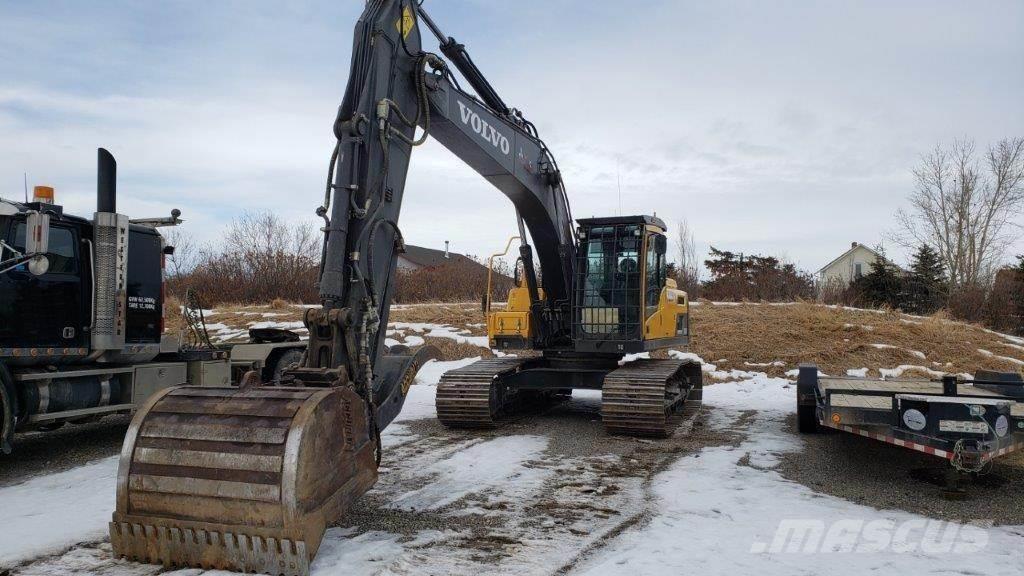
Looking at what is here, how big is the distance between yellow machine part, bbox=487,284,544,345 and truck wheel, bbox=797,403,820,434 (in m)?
3.58

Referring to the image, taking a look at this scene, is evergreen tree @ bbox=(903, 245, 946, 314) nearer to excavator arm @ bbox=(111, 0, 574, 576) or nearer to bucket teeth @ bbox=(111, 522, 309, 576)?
excavator arm @ bbox=(111, 0, 574, 576)

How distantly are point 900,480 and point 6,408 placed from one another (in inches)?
318

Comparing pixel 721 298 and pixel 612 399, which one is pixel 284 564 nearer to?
pixel 612 399


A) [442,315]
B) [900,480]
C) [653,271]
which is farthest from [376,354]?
[442,315]

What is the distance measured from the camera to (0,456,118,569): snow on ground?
4695mm

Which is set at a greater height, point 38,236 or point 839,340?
point 38,236

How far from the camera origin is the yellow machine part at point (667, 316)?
9.25 m

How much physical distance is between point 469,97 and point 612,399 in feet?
12.5

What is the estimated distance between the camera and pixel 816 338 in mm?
16469

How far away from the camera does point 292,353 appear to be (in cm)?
1078

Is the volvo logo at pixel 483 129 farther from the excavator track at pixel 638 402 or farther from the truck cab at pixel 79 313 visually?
the truck cab at pixel 79 313

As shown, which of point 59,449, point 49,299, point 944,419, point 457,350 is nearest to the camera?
point 944,419

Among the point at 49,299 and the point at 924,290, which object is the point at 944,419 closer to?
the point at 49,299

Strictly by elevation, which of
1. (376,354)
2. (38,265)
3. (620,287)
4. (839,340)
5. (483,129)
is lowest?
(839,340)
